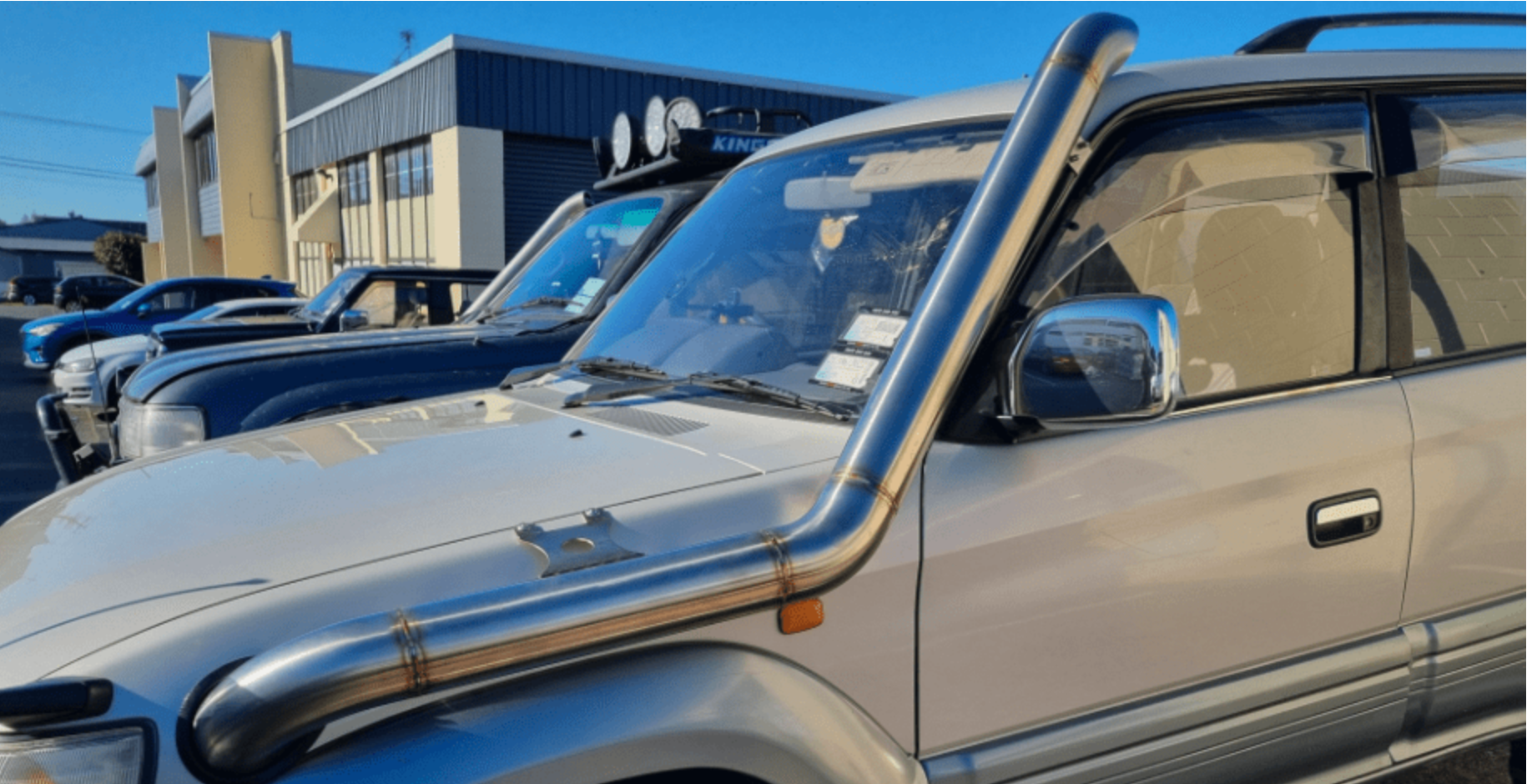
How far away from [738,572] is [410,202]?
2295 cm

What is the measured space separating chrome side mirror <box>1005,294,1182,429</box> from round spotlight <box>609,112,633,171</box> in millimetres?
3810

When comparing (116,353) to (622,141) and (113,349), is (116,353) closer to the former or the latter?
(113,349)

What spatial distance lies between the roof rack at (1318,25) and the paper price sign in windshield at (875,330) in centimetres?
104

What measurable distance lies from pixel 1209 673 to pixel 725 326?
1.25m

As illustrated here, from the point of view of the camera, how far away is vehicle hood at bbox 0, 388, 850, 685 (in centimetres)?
145

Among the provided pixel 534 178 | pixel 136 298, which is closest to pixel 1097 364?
pixel 136 298

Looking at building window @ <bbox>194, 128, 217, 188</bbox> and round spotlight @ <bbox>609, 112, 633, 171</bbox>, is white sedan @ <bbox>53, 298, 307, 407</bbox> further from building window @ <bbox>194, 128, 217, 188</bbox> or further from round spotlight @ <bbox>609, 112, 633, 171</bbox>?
building window @ <bbox>194, 128, 217, 188</bbox>

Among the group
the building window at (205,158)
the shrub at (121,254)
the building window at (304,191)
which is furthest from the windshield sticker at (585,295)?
the shrub at (121,254)

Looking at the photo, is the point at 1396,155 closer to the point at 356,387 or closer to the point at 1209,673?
the point at 1209,673

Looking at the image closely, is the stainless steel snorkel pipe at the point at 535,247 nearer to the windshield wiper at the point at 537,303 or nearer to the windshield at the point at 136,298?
the windshield wiper at the point at 537,303

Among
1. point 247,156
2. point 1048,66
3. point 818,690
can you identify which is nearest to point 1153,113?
point 1048,66

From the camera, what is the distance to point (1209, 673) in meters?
1.97

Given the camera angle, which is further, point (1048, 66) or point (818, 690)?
point (1048, 66)

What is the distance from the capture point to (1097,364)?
5.49 ft
